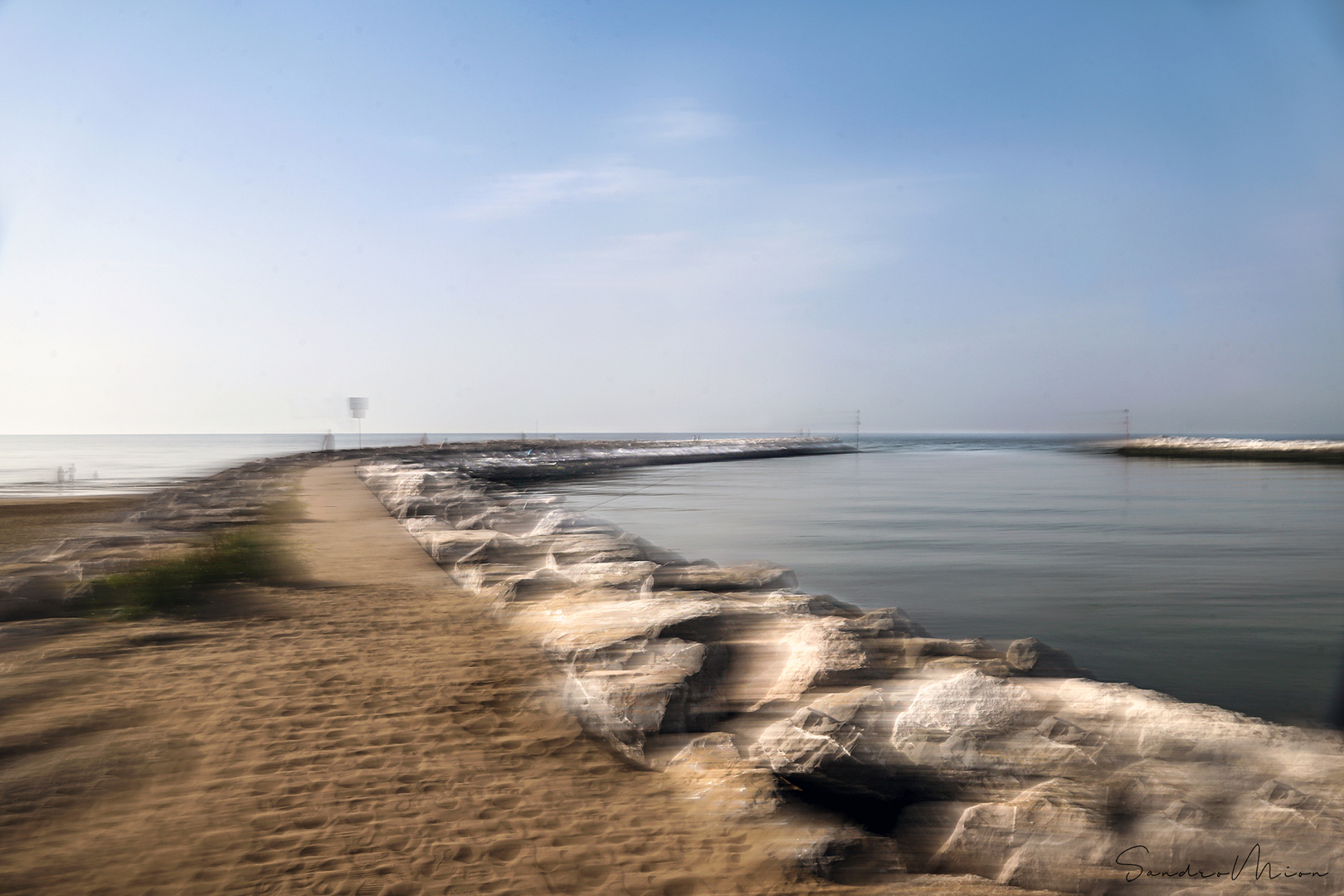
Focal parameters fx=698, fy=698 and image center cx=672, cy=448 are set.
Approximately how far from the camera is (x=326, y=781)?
115 inches

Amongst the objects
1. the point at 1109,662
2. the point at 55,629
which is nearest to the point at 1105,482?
the point at 1109,662

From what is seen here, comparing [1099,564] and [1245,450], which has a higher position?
[1099,564]

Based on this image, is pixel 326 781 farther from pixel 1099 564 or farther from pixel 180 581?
pixel 1099 564

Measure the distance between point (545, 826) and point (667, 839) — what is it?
47cm

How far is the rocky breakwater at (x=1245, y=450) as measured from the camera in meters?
42.2

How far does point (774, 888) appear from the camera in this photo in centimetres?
226

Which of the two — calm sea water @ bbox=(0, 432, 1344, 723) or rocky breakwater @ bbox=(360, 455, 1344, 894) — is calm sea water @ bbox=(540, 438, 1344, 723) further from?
rocky breakwater @ bbox=(360, 455, 1344, 894)

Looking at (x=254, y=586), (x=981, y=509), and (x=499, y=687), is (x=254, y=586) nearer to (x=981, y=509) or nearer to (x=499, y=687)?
(x=499, y=687)

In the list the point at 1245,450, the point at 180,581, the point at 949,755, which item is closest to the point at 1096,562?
the point at 949,755

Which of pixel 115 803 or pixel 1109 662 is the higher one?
pixel 115 803

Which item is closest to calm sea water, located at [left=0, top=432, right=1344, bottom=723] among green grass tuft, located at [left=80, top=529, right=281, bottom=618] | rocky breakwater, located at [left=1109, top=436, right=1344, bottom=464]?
green grass tuft, located at [left=80, top=529, right=281, bottom=618]

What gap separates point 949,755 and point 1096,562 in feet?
25.8

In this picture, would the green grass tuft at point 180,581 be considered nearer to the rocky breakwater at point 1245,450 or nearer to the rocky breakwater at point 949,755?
the rocky breakwater at point 949,755

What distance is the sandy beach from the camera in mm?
2316
